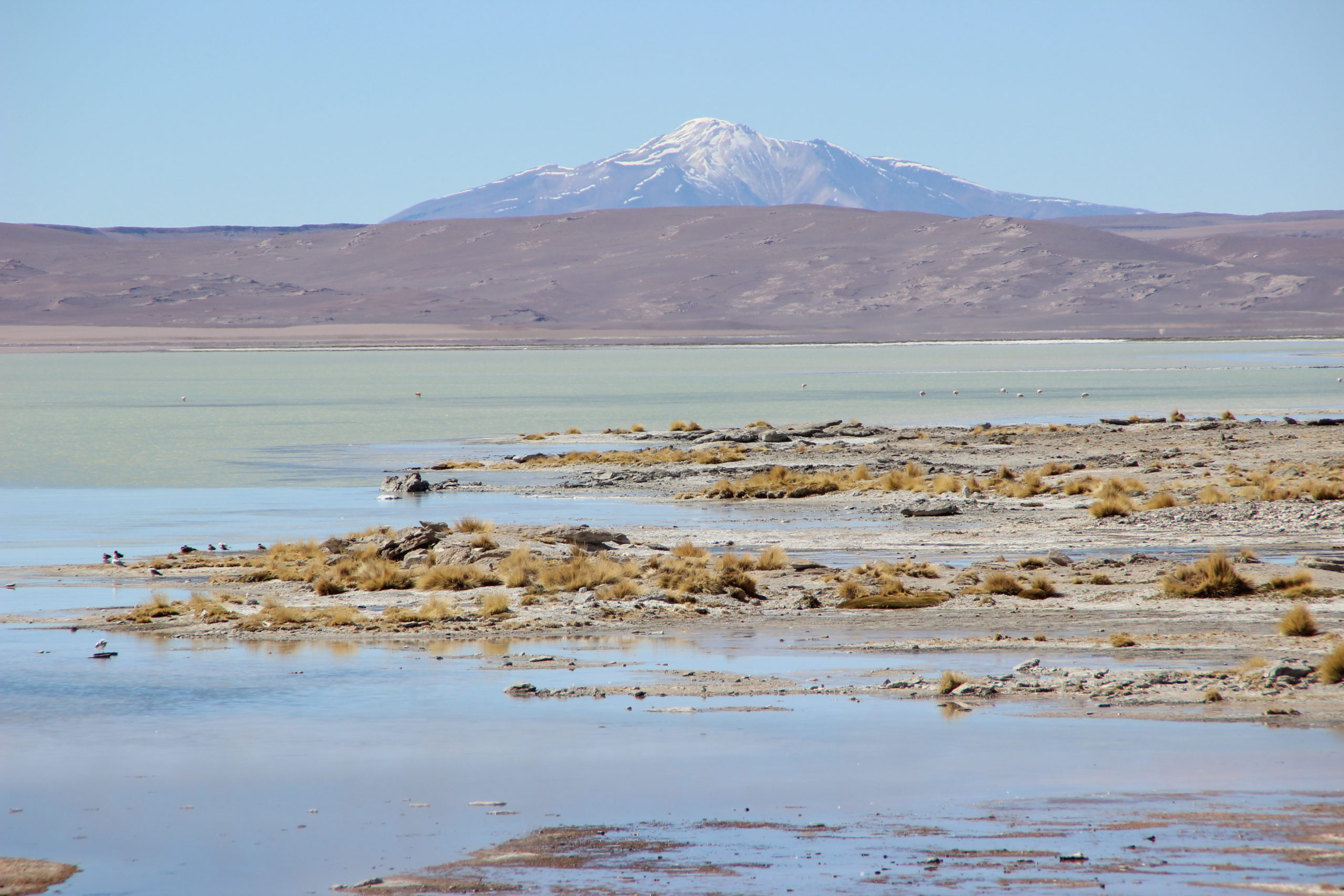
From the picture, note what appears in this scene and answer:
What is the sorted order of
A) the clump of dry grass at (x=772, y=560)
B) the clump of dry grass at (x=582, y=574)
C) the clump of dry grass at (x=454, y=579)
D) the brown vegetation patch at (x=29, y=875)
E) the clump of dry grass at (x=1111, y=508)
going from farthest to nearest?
1. the clump of dry grass at (x=1111, y=508)
2. the clump of dry grass at (x=772, y=560)
3. the clump of dry grass at (x=454, y=579)
4. the clump of dry grass at (x=582, y=574)
5. the brown vegetation patch at (x=29, y=875)

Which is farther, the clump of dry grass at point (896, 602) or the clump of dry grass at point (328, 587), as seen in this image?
the clump of dry grass at point (328, 587)

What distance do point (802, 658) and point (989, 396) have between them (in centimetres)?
5567

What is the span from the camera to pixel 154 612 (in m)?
16.2

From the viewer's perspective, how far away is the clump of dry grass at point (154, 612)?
52.5ft

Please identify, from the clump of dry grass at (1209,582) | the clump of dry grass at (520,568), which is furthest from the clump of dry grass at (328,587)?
the clump of dry grass at (1209,582)

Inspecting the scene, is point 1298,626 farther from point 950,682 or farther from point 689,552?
point 689,552

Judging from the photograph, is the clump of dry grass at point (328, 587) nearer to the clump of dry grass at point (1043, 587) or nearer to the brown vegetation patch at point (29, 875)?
the clump of dry grass at point (1043, 587)

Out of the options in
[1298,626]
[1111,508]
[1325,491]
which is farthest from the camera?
[1325,491]

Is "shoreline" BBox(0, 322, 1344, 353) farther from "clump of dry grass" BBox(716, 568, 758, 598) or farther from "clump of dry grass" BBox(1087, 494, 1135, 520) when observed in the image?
"clump of dry grass" BBox(716, 568, 758, 598)

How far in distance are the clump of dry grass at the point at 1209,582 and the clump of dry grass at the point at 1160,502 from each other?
7761 millimetres

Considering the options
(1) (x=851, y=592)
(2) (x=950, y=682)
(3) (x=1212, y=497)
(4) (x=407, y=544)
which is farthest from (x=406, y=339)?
(2) (x=950, y=682)

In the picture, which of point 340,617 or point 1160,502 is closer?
point 340,617

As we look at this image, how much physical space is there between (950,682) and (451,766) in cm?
392

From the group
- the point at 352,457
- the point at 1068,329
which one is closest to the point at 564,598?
the point at 352,457
